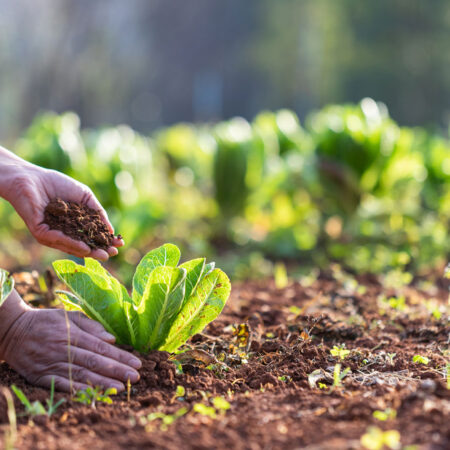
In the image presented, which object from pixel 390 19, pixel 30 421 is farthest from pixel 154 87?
pixel 30 421

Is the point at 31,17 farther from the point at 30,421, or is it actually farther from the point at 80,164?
the point at 30,421

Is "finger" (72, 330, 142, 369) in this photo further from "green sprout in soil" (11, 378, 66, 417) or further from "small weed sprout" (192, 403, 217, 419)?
"small weed sprout" (192, 403, 217, 419)

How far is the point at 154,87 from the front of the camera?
38094mm

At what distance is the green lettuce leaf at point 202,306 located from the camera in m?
2.17

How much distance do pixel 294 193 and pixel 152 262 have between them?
3.79 m

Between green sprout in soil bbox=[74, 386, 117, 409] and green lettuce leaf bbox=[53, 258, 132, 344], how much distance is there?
256mm

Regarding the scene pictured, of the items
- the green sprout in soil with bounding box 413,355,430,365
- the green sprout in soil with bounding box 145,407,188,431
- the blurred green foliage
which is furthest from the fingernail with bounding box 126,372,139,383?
the blurred green foliage

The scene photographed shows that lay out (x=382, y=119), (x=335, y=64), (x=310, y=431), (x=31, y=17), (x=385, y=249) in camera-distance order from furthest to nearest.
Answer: (x=335, y=64), (x=31, y=17), (x=382, y=119), (x=385, y=249), (x=310, y=431)

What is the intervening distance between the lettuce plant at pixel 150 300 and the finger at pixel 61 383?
0.23m

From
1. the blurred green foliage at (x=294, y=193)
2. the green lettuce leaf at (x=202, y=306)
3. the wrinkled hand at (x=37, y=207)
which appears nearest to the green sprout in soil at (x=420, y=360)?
the green lettuce leaf at (x=202, y=306)

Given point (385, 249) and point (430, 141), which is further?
point (430, 141)

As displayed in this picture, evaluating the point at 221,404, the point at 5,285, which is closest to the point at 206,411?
the point at 221,404

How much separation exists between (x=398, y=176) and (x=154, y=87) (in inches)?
1335

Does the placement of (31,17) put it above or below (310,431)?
above
